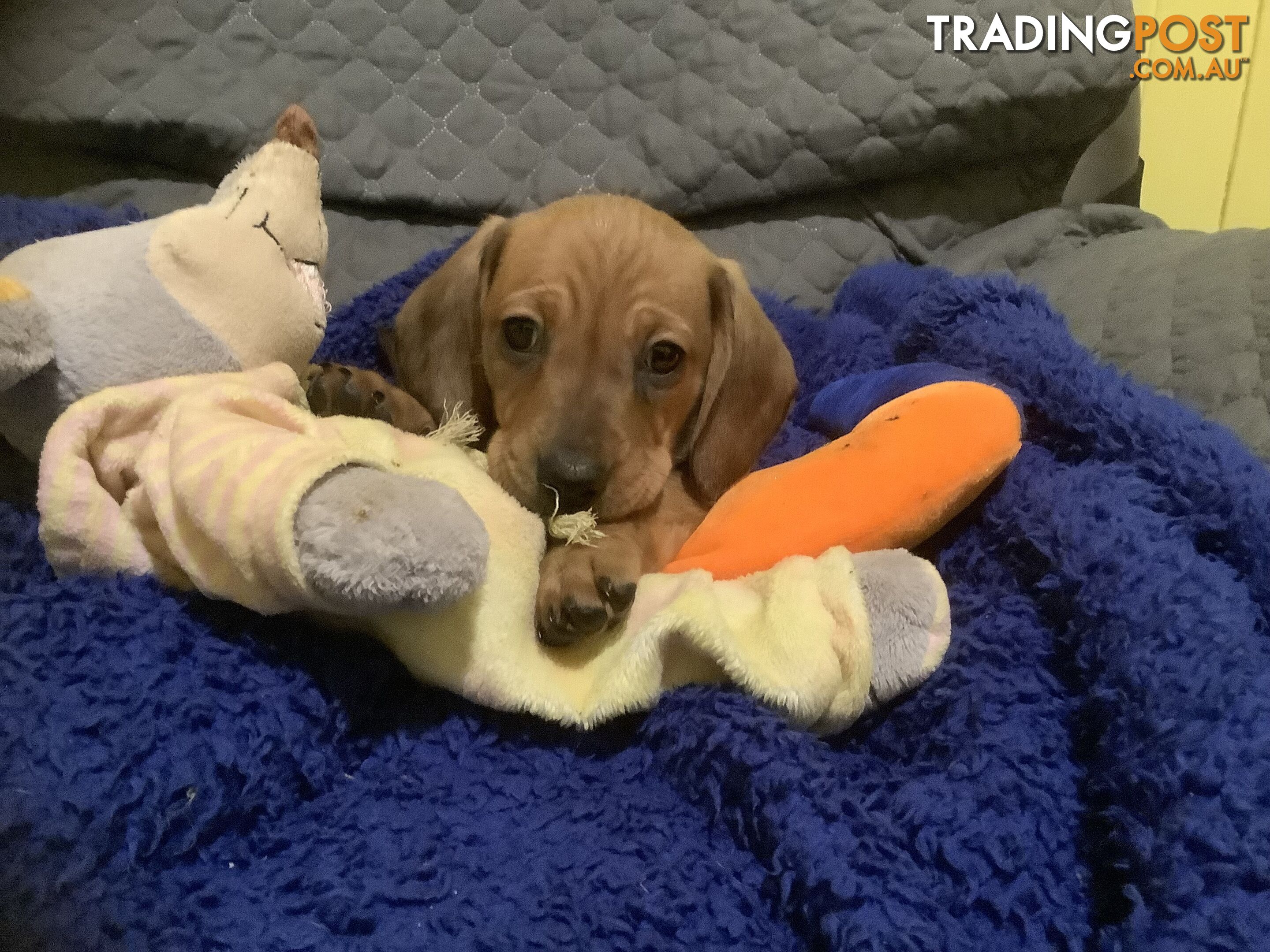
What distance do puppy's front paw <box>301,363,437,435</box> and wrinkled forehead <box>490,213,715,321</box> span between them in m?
0.22

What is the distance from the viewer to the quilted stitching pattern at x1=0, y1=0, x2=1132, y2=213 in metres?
1.92

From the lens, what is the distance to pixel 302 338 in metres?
1.19

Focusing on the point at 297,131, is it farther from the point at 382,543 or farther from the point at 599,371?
the point at 382,543

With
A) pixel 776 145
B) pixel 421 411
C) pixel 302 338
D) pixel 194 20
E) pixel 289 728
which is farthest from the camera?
pixel 776 145

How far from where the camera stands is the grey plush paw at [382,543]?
2.50ft

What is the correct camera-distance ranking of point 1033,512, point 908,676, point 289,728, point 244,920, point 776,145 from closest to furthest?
point 244,920 < point 289,728 < point 908,676 < point 1033,512 < point 776,145

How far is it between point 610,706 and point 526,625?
0.41 ft

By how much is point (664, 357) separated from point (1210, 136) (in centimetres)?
215

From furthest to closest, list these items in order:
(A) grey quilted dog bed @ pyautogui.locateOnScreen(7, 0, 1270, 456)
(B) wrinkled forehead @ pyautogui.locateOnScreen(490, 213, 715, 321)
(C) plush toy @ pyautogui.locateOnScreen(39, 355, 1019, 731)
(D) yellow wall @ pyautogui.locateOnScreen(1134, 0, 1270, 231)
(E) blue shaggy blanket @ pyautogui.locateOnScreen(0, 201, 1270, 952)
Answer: (D) yellow wall @ pyautogui.locateOnScreen(1134, 0, 1270, 231) < (A) grey quilted dog bed @ pyautogui.locateOnScreen(7, 0, 1270, 456) < (B) wrinkled forehead @ pyautogui.locateOnScreen(490, 213, 715, 321) < (C) plush toy @ pyautogui.locateOnScreen(39, 355, 1019, 731) < (E) blue shaggy blanket @ pyautogui.locateOnScreen(0, 201, 1270, 952)

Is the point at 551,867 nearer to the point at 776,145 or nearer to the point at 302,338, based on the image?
the point at 302,338

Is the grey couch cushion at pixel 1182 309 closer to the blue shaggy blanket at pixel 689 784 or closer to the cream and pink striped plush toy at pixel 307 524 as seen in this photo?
the blue shaggy blanket at pixel 689 784

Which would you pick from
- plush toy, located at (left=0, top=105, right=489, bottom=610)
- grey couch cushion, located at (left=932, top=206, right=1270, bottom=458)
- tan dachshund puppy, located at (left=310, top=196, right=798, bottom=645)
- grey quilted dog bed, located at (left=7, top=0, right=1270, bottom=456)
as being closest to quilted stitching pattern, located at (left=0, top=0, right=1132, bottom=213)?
grey quilted dog bed, located at (left=7, top=0, right=1270, bottom=456)

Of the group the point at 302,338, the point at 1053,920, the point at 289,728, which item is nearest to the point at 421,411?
the point at 302,338

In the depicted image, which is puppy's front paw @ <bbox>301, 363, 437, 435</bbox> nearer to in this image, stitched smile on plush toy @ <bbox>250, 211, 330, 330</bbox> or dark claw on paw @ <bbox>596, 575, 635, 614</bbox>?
stitched smile on plush toy @ <bbox>250, 211, 330, 330</bbox>
